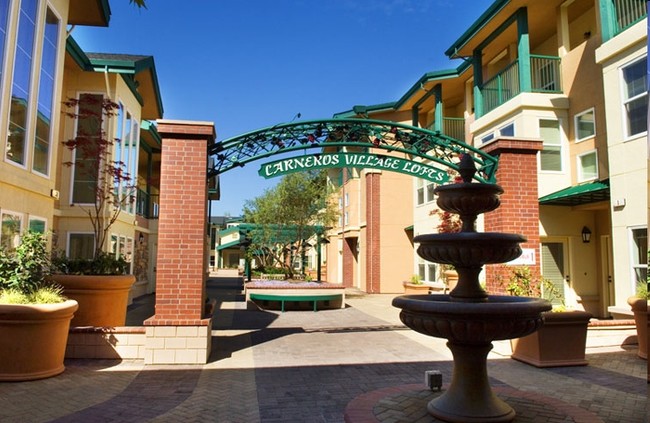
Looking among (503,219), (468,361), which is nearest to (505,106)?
(503,219)

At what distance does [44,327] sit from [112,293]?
1989mm

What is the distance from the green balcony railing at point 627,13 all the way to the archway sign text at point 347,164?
19.9 ft

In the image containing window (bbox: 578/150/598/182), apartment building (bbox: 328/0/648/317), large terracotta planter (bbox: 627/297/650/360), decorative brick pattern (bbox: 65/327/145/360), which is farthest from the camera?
window (bbox: 578/150/598/182)

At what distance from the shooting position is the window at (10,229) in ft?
30.2

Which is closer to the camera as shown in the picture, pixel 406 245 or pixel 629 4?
pixel 629 4

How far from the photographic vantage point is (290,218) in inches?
933

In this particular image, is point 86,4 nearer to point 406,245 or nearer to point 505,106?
point 505,106

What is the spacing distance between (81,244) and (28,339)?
27.5ft

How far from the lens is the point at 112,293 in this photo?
→ 852cm

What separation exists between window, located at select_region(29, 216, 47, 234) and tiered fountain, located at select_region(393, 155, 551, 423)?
8.86m

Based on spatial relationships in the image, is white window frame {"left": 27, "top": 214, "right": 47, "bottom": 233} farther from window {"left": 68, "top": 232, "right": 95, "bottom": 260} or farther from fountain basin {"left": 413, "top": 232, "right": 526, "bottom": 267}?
fountain basin {"left": 413, "top": 232, "right": 526, "bottom": 267}

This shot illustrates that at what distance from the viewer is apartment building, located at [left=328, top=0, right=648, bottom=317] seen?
425 inches

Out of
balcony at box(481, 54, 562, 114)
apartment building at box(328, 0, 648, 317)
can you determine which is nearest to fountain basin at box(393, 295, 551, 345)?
apartment building at box(328, 0, 648, 317)

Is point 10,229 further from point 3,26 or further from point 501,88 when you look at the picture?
point 501,88
